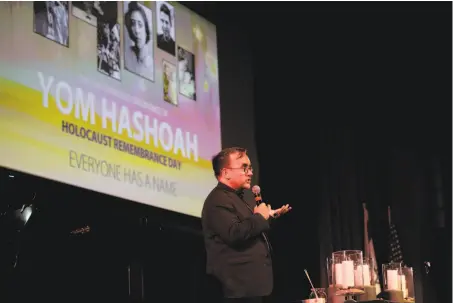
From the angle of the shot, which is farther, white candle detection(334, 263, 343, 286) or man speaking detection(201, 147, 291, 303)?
white candle detection(334, 263, 343, 286)

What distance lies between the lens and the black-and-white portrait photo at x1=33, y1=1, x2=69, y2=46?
397cm

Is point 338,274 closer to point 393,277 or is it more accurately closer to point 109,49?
point 393,277

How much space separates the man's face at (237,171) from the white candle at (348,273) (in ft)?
1.85

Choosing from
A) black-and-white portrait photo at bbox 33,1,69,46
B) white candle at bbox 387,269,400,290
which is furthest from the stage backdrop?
white candle at bbox 387,269,400,290

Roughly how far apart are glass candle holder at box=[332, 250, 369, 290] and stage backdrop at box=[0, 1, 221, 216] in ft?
4.68

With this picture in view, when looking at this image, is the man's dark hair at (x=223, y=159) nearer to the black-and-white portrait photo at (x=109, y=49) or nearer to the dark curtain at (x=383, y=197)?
the black-and-white portrait photo at (x=109, y=49)

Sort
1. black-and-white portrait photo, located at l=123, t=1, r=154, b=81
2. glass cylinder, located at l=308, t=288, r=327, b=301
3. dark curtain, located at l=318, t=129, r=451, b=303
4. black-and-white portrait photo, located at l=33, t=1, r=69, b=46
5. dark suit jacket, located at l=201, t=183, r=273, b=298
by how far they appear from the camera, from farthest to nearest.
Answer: dark curtain, located at l=318, t=129, r=451, b=303 → black-and-white portrait photo, located at l=123, t=1, r=154, b=81 → black-and-white portrait photo, located at l=33, t=1, r=69, b=46 → glass cylinder, located at l=308, t=288, r=327, b=301 → dark suit jacket, located at l=201, t=183, r=273, b=298

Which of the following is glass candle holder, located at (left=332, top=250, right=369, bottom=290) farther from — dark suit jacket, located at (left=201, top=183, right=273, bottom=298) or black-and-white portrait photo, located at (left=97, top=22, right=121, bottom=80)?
black-and-white portrait photo, located at (left=97, top=22, right=121, bottom=80)

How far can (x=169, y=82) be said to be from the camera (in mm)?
4824

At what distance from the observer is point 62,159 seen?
397 centimetres

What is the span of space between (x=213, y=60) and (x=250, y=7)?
78cm

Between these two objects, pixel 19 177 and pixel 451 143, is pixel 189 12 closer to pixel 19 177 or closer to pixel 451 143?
pixel 19 177

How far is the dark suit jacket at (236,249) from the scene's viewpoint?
3006 millimetres

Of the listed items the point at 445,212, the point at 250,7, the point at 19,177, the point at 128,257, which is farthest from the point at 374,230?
the point at 19,177
